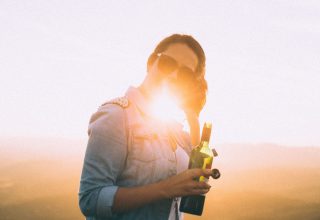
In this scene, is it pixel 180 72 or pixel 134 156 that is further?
pixel 180 72

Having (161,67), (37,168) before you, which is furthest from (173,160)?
(37,168)

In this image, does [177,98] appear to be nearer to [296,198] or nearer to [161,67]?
[161,67]

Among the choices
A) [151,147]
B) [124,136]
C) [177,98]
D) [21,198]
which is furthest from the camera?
[21,198]

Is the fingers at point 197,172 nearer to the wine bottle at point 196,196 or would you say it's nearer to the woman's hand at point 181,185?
the woman's hand at point 181,185

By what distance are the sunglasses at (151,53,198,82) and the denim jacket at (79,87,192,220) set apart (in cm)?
27

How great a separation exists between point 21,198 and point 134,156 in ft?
93.3

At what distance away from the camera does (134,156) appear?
1857 mm

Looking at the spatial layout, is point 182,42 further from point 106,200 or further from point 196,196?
point 106,200

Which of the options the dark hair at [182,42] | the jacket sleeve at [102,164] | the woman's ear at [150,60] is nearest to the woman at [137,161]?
the jacket sleeve at [102,164]

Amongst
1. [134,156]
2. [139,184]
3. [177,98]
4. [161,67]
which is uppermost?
[161,67]

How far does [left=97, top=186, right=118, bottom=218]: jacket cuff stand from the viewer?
169 cm

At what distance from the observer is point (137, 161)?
186 centimetres

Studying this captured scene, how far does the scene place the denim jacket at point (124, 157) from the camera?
67.8 inches

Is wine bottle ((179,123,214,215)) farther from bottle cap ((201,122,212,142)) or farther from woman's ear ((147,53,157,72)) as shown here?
woman's ear ((147,53,157,72))
